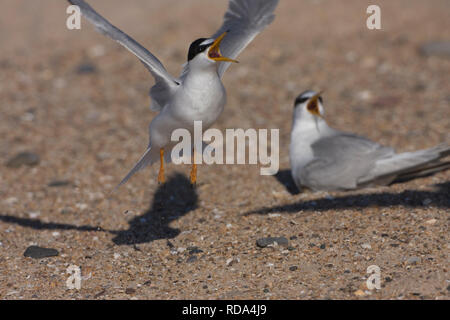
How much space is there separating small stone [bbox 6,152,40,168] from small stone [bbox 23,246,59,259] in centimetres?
224

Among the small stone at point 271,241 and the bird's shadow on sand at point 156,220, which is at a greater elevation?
the bird's shadow on sand at point 156,220

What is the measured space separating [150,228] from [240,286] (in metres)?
1.46

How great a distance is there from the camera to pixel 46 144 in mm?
7027

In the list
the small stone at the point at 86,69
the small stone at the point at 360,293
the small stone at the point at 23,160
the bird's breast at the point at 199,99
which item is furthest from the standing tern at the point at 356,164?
the small stone at the point at 86,69

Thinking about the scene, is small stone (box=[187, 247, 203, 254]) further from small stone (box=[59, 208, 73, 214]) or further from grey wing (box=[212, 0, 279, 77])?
small stone (box=[59, 208, 73, 214])

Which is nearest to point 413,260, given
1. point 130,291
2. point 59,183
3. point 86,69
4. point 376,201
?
point 376,201

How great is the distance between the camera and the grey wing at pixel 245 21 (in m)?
4.73

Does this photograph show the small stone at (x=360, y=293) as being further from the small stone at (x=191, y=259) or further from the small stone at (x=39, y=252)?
the small stone at (x=39, y=252)

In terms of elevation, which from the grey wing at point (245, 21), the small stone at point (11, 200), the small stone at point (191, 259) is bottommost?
the small stone at point (191, 259)

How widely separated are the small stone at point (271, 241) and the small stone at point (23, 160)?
131 inches

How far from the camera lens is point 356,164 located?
5.06m

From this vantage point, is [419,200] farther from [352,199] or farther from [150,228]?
[150,228]

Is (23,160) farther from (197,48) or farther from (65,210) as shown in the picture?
(197,48)

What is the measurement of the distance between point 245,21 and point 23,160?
309 centimetres
